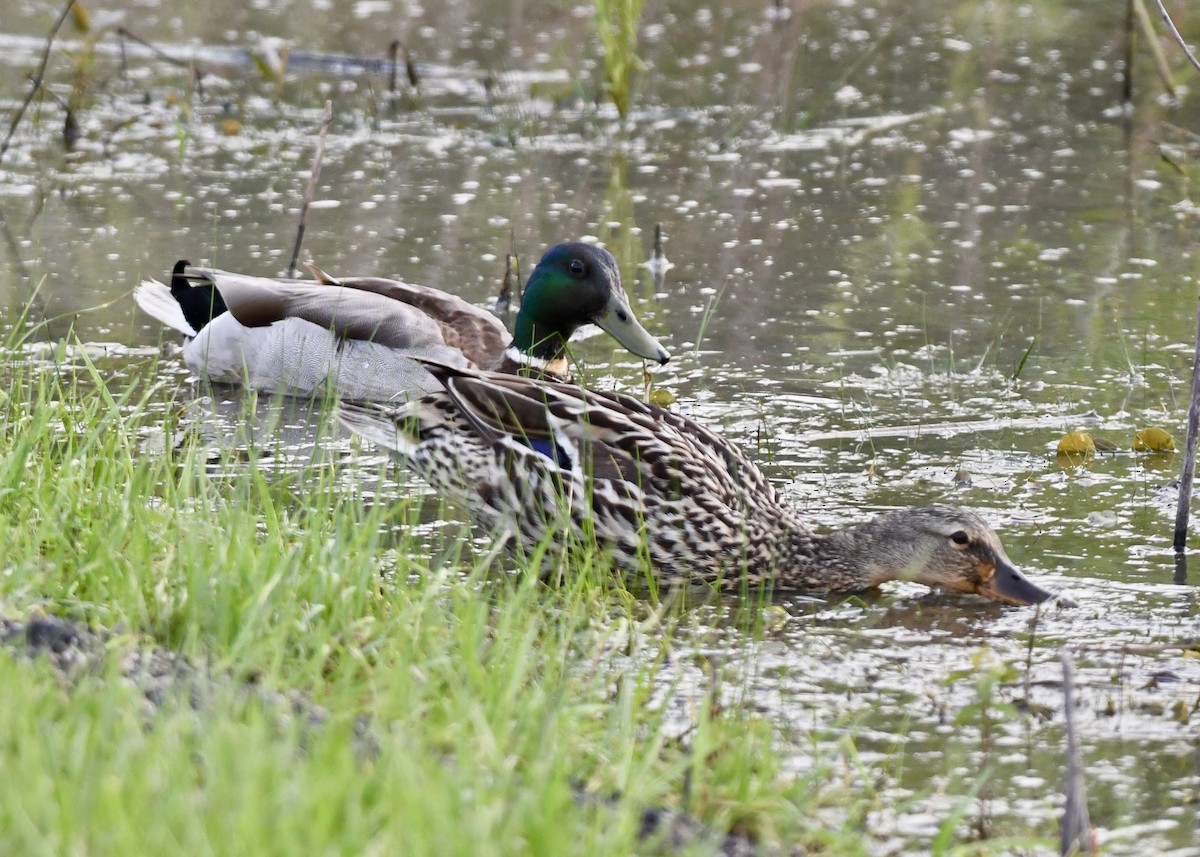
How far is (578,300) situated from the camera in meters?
6.38

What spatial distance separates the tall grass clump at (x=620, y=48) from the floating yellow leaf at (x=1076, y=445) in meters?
3.98

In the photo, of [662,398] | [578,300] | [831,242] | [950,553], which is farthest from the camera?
[831,242]

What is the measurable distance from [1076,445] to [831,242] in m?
2.93

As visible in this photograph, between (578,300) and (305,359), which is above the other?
(578,300)

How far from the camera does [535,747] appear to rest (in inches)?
128

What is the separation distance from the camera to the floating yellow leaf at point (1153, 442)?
5.91 meters

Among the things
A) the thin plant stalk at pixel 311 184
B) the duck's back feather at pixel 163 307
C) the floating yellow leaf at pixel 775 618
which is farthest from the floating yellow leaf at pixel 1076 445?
the duck's back feather at pixel 163 307

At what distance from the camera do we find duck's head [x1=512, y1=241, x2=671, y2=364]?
6.27 meters

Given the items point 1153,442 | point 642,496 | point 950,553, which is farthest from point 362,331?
point 1153,442

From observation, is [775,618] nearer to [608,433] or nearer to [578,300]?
[608,433]

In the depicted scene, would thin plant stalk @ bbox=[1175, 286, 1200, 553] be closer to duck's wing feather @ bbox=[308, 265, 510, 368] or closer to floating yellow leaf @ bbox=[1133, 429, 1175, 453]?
floating yellow leaf @ bbox=[1133, 429, 1175, 453]

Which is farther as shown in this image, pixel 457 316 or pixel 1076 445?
pixel 457 316

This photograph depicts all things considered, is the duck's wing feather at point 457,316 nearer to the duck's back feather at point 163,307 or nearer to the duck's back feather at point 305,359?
the duck's back feather at point 305,359

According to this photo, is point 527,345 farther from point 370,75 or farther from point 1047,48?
point 1047,48
